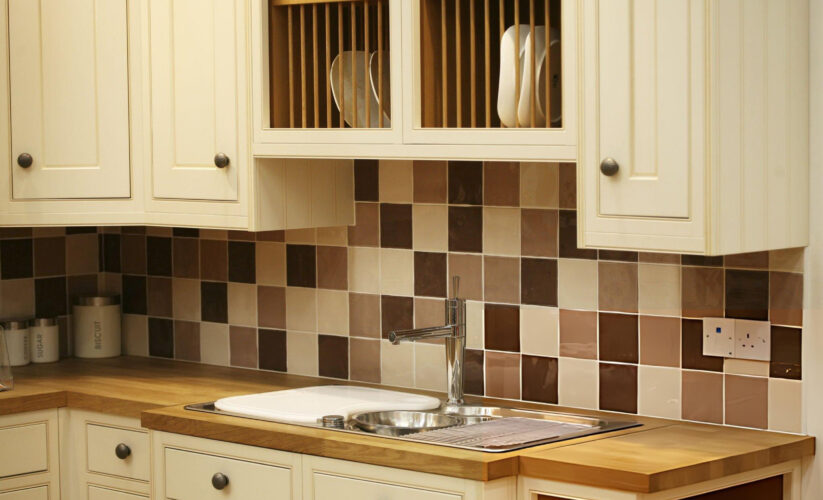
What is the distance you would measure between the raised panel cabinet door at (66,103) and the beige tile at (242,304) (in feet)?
1.62

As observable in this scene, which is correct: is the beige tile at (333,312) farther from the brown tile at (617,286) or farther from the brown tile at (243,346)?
the brown tile at (617,286)

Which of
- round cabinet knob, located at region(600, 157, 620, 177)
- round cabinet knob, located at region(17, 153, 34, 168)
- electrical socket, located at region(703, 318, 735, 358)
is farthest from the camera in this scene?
round cabinet knob, located at region(17, 153, 34, 168)

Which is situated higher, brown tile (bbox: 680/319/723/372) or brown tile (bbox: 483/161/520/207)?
brown tile (bbox: 483/161/520/207)

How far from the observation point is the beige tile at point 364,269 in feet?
11.1

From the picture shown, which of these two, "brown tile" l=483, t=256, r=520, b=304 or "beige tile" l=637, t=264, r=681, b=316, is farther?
"brown tile" l=483, t=256, r=520, b=304

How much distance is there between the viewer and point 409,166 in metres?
3.29

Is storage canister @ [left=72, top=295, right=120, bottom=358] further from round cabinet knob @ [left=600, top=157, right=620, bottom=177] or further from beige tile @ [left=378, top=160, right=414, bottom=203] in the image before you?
round cabinet knob @ [left=600, top=157, right=620, bottom=177]

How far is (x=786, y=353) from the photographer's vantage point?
8.85 feet

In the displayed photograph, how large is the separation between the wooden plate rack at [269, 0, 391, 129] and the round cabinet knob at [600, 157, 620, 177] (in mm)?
614

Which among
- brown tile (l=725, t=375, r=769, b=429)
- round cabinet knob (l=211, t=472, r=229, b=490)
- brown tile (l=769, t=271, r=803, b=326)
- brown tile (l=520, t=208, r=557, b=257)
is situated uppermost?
brown tile (l=520, t=208, r=557, b=257)

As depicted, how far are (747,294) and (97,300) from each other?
6.79 feet

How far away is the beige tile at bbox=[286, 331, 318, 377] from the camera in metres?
3.51

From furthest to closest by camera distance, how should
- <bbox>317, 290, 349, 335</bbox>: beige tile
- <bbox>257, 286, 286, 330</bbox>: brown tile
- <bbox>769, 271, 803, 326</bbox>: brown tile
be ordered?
<bbox>257, 286, 286, 330</bbox>: brown tile → <bbox>317, 290, 349, 335</bbox>: beige tile → <bbox>769, 271, 803, 326</bbox>: brown tile

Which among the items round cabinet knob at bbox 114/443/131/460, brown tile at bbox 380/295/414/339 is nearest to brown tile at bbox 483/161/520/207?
brown tile at bbox 380/295/414/339
